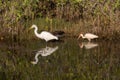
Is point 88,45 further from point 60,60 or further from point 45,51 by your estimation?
point 60,60

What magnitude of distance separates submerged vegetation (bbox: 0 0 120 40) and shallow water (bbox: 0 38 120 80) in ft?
2.49

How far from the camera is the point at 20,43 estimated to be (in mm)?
16219

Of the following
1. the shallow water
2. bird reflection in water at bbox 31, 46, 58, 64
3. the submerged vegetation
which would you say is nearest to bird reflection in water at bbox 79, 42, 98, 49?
the shallow water

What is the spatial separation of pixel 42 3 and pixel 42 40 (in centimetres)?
269

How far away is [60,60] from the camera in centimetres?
1340

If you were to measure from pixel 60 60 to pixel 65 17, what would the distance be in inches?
217

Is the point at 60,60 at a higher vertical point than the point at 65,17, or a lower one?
lower

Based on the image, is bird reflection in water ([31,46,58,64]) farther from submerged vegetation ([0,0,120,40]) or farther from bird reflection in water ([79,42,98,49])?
submerged vegetation ([0,0,120,40])

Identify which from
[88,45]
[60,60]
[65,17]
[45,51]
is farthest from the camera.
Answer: [65,17]

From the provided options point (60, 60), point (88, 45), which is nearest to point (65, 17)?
point (88, 45)

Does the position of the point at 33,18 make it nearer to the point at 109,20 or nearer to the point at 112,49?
the point at 109,20

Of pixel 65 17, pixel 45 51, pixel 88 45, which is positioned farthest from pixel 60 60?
pixel 65 17

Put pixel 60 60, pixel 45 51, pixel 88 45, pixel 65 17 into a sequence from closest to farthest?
pixel 60 60 < pixel 45 51 < pixel 88 45 < pixel 65 17

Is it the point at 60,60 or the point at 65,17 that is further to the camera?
the point at 65,17
